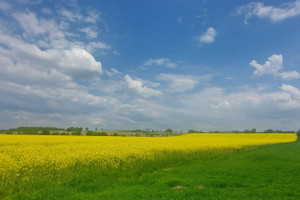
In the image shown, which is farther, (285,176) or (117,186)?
(285,176)

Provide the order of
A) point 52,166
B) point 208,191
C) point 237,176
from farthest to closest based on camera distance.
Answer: point 52,166
point 237,176
point 208,191

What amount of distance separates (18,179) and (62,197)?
3.55m

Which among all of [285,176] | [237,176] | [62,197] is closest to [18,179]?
[62,197]

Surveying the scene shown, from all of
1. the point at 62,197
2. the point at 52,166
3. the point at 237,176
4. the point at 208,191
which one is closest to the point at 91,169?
the point at 52,166

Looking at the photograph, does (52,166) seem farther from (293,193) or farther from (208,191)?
(293,193)

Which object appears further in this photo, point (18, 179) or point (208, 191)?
point (18, 179)

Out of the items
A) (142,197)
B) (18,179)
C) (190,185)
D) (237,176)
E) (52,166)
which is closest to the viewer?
(142,197)

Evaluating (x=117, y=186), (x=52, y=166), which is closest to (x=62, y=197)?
(x=117, y=186)

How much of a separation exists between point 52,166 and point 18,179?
1.89 meters

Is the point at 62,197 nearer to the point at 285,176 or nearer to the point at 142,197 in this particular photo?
the point at 142,197

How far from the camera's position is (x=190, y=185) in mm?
8477

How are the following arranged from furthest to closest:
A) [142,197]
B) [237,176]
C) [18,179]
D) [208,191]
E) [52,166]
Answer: [52,166] → [237,176] → [18,179] → [208,191] → [142,197]

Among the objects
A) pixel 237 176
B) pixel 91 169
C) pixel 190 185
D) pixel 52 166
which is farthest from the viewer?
pixel 91 169

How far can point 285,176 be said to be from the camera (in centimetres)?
1007
